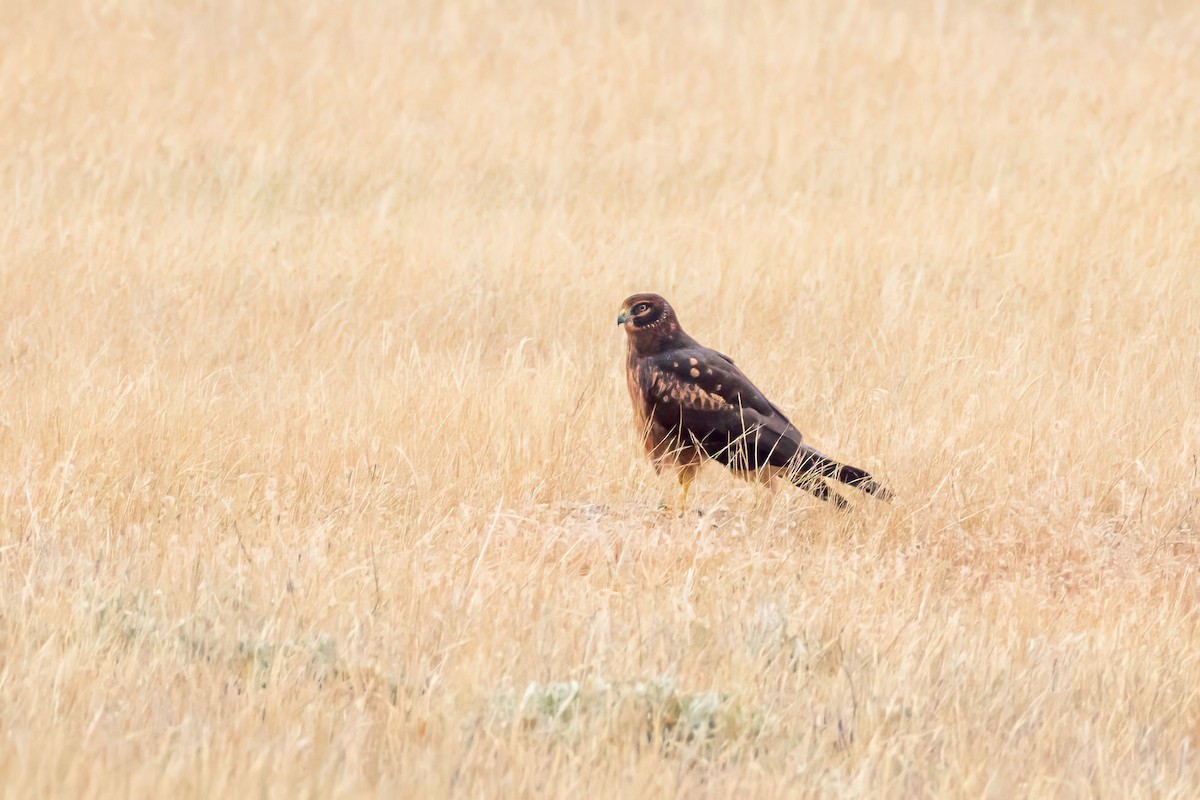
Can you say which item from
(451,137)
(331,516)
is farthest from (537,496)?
(451,137)

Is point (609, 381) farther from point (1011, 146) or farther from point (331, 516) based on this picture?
point (1011, 146)

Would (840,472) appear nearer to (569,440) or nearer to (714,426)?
(714,426)

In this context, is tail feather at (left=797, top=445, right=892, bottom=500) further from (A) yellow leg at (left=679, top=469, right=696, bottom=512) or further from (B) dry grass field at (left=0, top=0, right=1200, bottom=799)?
(A) yellow leg at (left=679, top=469, right=696, bottom=512)

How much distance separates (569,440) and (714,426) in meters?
0.57

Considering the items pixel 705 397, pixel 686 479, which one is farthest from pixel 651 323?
pixel 686 479

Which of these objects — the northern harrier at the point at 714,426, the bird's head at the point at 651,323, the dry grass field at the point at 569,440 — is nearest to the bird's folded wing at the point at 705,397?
the northern harrier at the point at 714,426

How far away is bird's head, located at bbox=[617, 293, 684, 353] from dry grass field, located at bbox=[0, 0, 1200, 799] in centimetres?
43

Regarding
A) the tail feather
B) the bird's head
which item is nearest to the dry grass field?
the tail feather

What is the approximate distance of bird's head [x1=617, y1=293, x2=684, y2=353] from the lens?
580cm

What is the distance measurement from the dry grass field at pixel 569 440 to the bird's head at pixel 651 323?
1.42ft

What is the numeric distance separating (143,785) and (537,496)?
2.73 m

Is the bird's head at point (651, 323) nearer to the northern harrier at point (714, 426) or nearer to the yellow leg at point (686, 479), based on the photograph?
the northern harrier at point (714, 426)

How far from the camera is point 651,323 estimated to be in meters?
5.82

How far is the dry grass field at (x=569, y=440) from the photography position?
333 centimetres
